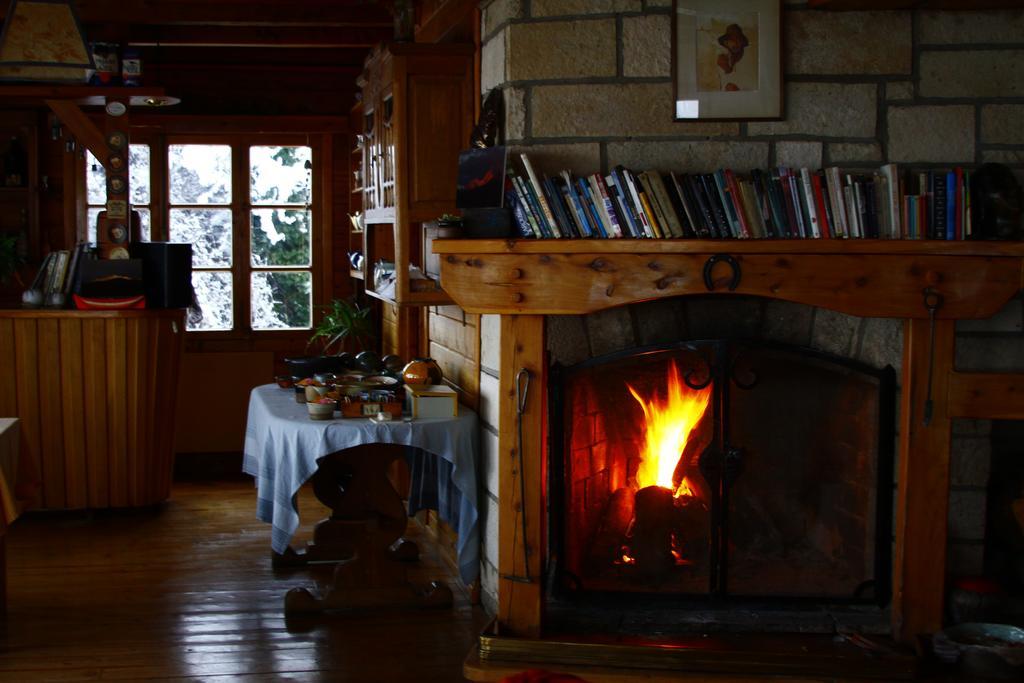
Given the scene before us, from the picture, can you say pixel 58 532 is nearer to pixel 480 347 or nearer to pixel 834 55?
pixel 480 347

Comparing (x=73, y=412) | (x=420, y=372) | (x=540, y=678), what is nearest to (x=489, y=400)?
(x=420, y=372)

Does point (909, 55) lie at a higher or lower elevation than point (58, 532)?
higher

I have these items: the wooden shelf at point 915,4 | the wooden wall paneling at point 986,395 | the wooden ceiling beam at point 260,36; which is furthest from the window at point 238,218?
the wooden wall paneling at point 986,395

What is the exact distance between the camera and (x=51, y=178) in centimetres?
729

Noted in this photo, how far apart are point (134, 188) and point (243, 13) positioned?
1594 millimetres

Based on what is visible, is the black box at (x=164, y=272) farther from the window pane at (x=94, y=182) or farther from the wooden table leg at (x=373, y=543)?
the wooden table leg at (x=373, y=543)

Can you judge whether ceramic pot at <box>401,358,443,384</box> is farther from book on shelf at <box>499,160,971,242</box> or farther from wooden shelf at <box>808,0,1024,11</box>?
wooden shelf at <box>808,0,1024,11</box>

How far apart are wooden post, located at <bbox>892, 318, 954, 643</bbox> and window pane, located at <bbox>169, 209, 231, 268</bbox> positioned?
5013mm

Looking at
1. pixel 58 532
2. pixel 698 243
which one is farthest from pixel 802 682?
pixel 58 532

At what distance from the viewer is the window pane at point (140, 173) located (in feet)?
24.4

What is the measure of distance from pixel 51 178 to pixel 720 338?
5.01 m

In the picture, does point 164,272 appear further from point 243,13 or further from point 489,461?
point 489,461

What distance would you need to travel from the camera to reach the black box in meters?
5.94

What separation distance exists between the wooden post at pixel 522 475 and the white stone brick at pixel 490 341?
27cm
